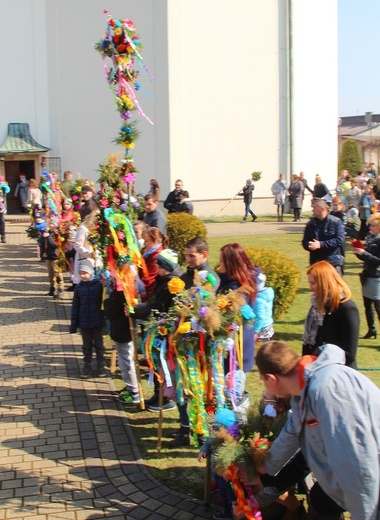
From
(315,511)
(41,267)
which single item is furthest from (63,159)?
(315,511)

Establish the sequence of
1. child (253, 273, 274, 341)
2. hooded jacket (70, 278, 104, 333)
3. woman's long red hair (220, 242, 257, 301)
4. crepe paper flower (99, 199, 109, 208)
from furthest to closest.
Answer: hooded jacket (70, 278, 104, 333), child (253, 273, 274, 341), crepe paper flower (99, 199, 109, 208), woman's long red hair (220, 242, 257, 301)

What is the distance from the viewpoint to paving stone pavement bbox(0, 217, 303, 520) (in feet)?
16.9

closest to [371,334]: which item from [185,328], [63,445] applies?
[185,328]

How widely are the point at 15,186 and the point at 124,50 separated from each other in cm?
2157

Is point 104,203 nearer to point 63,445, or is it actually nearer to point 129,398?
point 129,398

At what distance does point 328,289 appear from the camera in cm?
545

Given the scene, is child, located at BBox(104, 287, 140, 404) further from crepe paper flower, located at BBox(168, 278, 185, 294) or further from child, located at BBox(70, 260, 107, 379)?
crepe paper flower, located at BBox(168, 278, 185, 294)

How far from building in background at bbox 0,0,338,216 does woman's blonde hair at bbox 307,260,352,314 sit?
19.5m

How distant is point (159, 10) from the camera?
24.5m

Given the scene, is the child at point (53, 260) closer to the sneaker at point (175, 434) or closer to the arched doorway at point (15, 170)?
the sneaker at point (175, 434)

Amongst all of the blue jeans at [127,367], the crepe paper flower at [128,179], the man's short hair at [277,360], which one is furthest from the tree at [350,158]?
the man's short hair at [277,360]

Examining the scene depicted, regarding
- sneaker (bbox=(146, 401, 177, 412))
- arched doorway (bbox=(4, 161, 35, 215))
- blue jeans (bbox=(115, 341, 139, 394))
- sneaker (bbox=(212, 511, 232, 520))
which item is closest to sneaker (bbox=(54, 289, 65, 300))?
blue jeans (bbox=(115, 341, 139, 394))

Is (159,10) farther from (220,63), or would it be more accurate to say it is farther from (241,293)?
(241,293)

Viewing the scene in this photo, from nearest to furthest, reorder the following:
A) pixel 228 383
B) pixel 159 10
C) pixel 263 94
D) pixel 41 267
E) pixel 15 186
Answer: pixel 228 383 < pixel 41 267 < pixel 159 10 < pixel 263 94 < pixel 15 186
